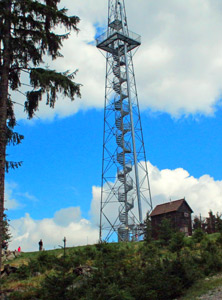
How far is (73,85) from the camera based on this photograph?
14898 mm

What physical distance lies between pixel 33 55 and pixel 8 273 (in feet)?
32.8

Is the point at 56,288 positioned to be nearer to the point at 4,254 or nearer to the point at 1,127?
the point at 1,127

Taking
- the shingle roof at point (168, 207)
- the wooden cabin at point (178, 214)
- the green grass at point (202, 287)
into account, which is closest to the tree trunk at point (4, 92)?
the green grass at point (202, 287)

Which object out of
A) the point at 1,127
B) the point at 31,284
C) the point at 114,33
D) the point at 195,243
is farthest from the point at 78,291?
the point at 114,33

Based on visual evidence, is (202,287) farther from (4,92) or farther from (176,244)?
(4,92)

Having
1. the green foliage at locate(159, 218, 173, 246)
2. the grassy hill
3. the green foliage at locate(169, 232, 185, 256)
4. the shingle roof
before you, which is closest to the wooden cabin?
the shingle roof

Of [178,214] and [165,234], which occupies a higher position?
[178,214]

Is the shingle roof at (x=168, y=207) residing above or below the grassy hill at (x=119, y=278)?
above

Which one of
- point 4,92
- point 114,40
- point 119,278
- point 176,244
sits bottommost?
point 119,278

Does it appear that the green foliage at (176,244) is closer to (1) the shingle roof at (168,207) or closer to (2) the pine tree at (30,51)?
(2) the pine tree at (30,51)

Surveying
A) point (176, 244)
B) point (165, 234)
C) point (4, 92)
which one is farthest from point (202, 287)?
point (165, 234)

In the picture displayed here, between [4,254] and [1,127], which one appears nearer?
[1,127]

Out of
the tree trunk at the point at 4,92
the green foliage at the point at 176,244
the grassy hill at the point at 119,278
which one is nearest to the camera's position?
the grassy hill at the point at 119,278

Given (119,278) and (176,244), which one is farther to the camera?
(176,244)
